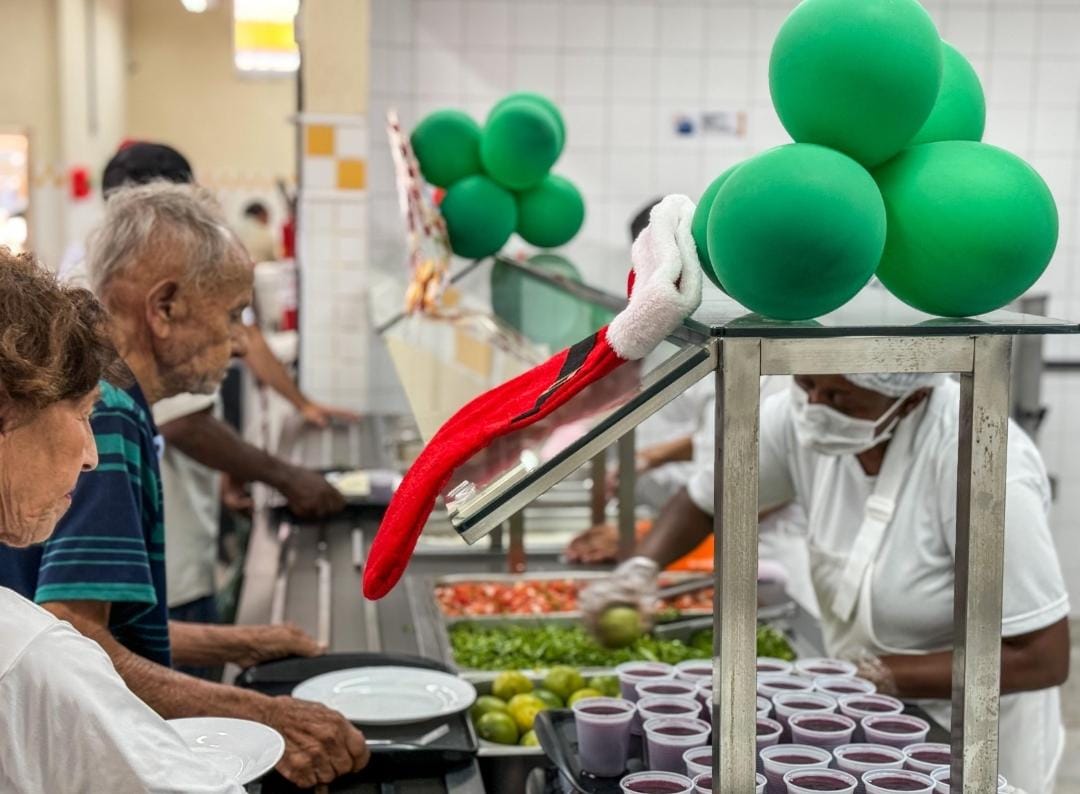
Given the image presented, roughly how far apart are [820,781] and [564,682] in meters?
0.94

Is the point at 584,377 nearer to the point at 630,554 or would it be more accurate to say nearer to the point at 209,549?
the point at 630,554

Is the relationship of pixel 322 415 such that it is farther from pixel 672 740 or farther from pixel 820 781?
pixel 820 781

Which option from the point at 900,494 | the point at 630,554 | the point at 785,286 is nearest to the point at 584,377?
the point at 785,286

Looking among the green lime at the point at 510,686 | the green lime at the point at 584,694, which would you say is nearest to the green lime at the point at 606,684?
the green lime at the point at 584,694

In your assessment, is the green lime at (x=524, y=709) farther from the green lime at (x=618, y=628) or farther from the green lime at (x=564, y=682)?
the green lime at (x=618, y=628)

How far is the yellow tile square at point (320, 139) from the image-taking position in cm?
673

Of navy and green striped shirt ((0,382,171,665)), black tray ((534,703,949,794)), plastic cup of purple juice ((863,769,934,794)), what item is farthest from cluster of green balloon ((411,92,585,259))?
plastic cup of purple juice ((863,769,934,794))

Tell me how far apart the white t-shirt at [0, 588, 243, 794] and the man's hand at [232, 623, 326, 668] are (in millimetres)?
1293

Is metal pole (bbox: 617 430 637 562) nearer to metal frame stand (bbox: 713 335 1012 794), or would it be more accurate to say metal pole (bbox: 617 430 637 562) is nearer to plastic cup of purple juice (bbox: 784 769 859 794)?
plastic cup of purple juice (bbox: 784 769 859 794)

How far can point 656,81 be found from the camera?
702cm

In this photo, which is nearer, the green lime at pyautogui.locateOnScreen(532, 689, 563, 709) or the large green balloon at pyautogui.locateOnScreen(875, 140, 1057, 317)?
the large green balloon at pyautogui.locateOnScreen(875, 140, 1057, 317)

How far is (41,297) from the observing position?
154 centimetres

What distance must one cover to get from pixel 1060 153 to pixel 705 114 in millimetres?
1857

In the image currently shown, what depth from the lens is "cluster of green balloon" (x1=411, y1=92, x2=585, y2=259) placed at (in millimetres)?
3881
